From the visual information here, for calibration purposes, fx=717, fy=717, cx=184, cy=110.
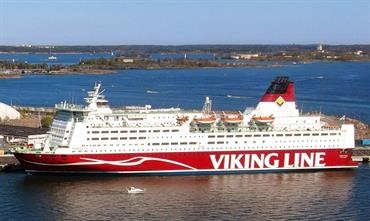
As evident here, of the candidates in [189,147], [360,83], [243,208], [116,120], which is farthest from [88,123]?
[360,83]

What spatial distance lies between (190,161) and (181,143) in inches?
27.5

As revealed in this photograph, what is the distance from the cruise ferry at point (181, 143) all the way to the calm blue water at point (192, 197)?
468 mm

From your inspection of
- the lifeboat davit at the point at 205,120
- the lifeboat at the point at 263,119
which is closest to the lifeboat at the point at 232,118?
the lifeboat davit at the point at 205,120

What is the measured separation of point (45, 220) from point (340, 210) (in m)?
8.08

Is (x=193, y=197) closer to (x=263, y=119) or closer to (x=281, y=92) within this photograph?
(x=263, y=119)

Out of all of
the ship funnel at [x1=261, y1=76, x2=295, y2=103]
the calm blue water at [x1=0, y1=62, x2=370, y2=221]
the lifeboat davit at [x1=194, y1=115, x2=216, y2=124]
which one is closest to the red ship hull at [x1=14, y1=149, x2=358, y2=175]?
the calm blue water at [x1=0, y1=62, x2=370, y2=221]

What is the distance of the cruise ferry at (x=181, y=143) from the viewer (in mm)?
24047

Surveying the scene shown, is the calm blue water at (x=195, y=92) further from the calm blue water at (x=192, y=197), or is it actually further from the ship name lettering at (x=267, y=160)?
the calm blue water at (x=192, y=197)

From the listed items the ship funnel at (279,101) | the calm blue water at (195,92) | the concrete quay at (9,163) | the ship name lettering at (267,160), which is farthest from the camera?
the calm blue water at (195,92)

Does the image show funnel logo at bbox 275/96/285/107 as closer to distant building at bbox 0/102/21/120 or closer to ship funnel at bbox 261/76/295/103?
ship funnel at bbox 261/76/295/103

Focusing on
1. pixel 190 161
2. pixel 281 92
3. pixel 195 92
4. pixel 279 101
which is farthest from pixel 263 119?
pixel 195 92

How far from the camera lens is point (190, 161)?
81.3ft

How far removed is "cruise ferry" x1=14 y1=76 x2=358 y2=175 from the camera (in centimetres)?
2405

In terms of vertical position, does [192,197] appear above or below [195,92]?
below
